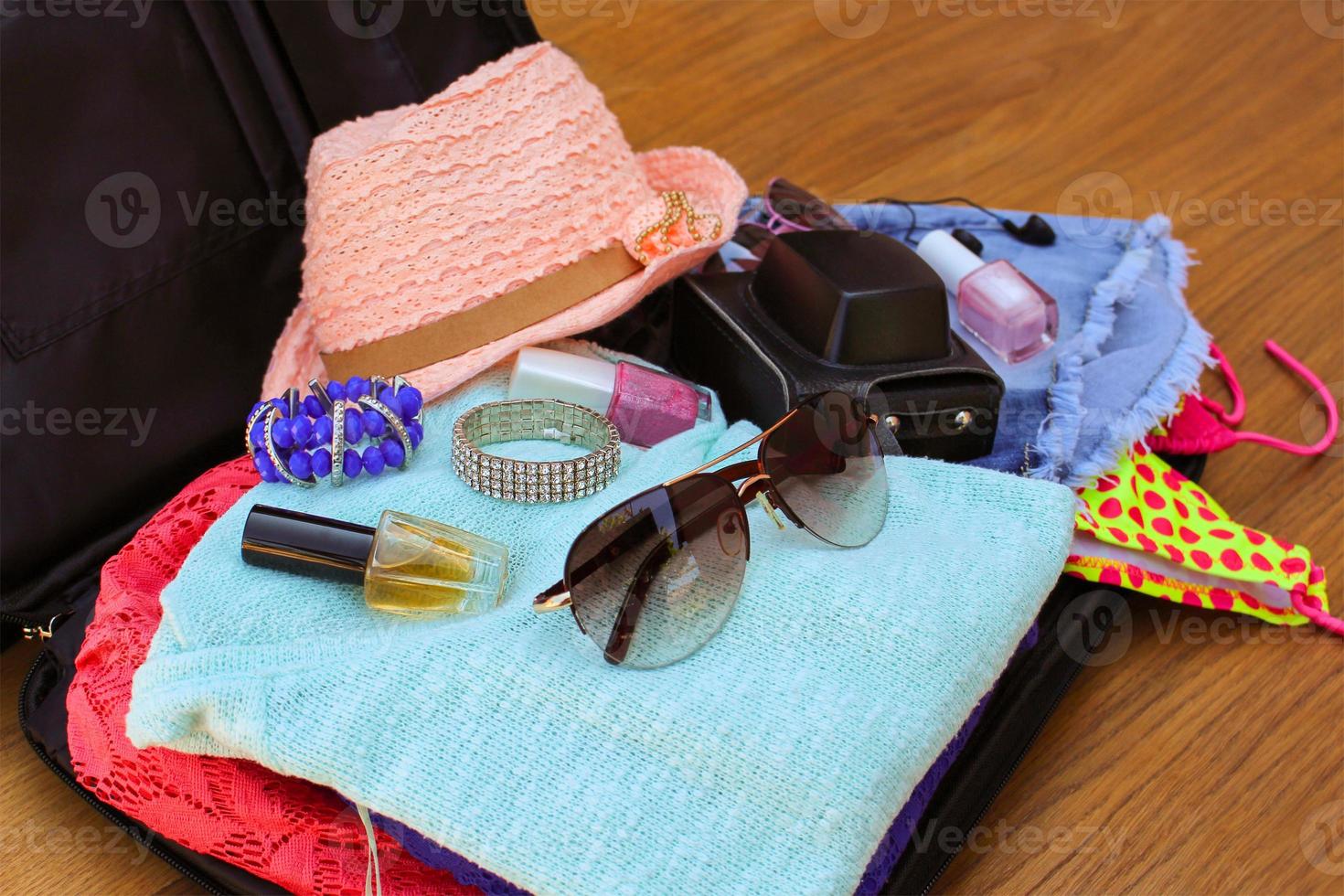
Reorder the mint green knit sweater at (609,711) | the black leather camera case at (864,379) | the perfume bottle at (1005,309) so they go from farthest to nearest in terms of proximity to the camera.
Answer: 1. the perfume bottle at (1005,309)
2. the black leather camera case at (864,379)
3. the mint green knit sweater at (609,711)

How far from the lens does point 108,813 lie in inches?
23.6

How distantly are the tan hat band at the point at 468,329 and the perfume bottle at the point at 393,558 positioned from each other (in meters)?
0.17

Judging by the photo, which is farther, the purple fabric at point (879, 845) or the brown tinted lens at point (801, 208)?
the brown tinted lens at point (801, 208)

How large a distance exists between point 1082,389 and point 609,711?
0.43 m

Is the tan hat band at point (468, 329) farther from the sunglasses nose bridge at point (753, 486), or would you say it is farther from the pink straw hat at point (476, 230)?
the sunglasses nose bridge at point (753, 486)

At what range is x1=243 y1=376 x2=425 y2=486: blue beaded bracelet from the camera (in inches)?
24.2

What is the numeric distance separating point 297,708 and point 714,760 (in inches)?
7.3

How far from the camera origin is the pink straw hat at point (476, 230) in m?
0.70

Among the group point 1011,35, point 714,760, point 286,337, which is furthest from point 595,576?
point 1011,35

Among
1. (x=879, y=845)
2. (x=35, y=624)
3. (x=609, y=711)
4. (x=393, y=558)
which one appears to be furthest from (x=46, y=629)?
(x=879, y=845)

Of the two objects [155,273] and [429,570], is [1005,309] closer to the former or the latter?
[429,570]

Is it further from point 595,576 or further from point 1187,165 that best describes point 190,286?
point 1187,165

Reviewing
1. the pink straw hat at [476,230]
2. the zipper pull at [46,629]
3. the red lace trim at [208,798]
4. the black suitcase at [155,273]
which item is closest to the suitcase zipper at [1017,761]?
the black suitcase at [155,273]

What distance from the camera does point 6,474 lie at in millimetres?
669
